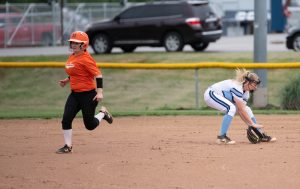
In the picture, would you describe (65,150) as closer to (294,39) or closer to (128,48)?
(294,39)

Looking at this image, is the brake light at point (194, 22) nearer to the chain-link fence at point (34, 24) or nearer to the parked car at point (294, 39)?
the parked car at point (294, 39)

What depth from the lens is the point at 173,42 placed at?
32.0m

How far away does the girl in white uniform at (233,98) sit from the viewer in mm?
13445

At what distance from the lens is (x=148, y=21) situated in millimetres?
32750

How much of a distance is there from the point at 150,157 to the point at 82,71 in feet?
4.92

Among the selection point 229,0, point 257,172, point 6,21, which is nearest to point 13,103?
point 257,172

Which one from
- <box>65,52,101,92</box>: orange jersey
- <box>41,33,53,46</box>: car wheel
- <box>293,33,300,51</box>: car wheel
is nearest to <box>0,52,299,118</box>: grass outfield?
<box>293,33,300,51</box>: car wheel

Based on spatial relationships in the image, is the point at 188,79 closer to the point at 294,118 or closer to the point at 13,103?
the point at 13,103

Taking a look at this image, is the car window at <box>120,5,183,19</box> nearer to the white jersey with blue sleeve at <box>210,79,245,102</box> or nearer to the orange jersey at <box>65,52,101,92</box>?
the white jersey with blue sleeve at <box>210,79,245,102</box>

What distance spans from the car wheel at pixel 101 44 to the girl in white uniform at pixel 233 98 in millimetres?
19200

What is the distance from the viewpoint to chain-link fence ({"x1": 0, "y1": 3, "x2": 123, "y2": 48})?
39875 mm

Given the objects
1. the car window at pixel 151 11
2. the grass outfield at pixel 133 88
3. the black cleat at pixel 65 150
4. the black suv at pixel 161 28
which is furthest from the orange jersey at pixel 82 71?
the car window at pixel 151 11

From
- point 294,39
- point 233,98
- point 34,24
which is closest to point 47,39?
point 34,24

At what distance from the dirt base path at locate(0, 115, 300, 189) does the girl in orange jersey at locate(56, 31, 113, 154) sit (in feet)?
1.73
